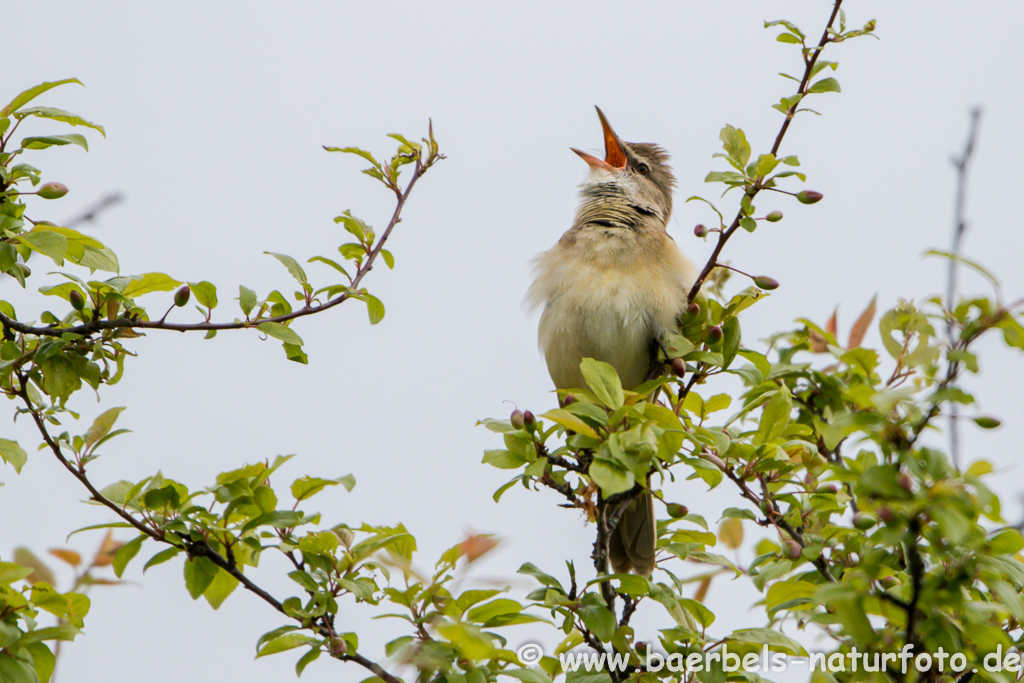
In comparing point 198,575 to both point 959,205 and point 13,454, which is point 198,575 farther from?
point 959,205

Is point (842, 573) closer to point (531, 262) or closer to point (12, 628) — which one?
point (12, 628)

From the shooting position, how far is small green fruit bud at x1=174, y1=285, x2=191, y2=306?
2.69m

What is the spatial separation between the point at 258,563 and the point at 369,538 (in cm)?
33

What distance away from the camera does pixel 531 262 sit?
195 inches

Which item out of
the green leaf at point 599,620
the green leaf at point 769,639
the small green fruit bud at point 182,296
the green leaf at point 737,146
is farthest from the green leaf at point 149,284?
the green leaf at point 769,639

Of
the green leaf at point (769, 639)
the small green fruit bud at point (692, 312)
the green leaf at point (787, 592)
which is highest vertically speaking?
the small green fruit bud at point (692, 312)

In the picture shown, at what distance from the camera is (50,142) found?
254cm

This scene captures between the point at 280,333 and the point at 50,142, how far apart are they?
0.79 m

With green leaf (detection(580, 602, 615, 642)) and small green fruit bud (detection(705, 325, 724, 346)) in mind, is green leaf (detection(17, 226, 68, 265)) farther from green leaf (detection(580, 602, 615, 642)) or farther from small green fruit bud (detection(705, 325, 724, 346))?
small green fruit bud (detection(705, 325, 724, 346))

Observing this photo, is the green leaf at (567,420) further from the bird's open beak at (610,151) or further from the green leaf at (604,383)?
the bird's open beak at (610,151)

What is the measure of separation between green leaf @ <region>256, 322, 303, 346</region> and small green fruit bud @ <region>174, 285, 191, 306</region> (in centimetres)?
21

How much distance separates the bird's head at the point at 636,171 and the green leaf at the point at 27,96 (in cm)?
305

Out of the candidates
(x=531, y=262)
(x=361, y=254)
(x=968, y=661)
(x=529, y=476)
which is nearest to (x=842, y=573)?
(x=968, y=661)

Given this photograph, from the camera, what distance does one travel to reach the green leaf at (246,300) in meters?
2.71
